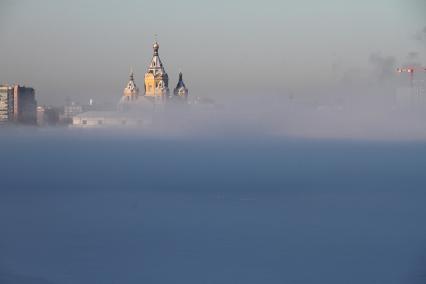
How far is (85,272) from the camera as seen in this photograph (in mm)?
13062

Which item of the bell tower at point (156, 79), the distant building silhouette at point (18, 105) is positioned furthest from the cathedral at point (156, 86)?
the distant building silhouette at point (18, 105)

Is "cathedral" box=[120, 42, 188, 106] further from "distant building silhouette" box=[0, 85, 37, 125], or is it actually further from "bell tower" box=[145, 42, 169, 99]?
"distant building silhouette" box=[0, 85, 37, 125]

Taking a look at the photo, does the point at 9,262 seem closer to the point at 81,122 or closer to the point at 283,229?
the point at 283,229

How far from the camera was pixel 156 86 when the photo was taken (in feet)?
161

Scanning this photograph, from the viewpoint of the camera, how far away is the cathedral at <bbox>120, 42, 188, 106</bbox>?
48.9 meters

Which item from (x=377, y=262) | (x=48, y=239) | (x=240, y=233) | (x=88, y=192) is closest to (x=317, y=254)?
(x=377, y=262)

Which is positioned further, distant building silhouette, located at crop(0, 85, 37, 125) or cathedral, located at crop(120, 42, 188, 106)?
distant building silhouette, located at crop(0, 85, 37, 125)

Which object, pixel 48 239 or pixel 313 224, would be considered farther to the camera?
pixel 313 224

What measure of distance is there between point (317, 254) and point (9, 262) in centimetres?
496

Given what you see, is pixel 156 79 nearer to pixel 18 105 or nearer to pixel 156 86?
pixel 156 86

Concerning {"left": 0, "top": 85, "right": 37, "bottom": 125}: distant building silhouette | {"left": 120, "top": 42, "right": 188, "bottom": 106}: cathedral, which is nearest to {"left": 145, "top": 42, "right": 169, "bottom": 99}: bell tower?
{"left": 120, "top": 42, "right": 188, "bottom": 106}: cathedral

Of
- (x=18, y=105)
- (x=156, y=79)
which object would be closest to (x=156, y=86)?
(x=156, y=79)

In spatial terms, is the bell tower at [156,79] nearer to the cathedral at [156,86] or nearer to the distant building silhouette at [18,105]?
the cathedral at [156,86]

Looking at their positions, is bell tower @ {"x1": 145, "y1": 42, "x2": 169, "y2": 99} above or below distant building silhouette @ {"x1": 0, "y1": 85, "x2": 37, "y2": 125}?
above
